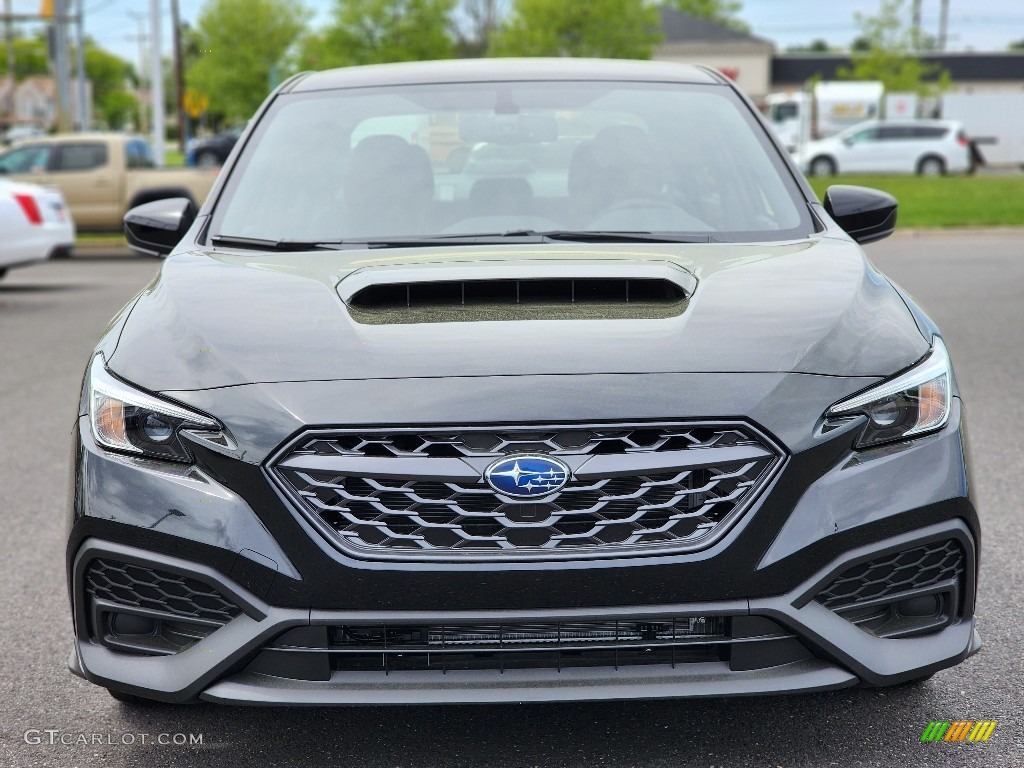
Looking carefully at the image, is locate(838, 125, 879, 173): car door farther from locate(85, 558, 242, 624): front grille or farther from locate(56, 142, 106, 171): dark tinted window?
locate(85, 558, 242, 624): front grille

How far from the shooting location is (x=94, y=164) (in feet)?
64.6

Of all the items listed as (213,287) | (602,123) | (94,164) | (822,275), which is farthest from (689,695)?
(94,164)

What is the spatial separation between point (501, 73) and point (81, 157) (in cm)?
1707

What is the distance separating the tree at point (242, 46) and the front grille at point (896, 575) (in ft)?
191

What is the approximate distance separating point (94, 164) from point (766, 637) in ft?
62.0

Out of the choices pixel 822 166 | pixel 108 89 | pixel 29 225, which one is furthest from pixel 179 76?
pixel 108 89

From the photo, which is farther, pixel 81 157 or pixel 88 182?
pixel 81 157

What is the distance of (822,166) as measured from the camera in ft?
128

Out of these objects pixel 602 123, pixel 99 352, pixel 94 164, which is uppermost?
pixel 602 123

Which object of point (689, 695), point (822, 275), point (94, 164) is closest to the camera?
point (689, 695)

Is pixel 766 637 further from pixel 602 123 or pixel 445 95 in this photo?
pixel 445 95

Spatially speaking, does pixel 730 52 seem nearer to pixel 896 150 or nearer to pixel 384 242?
pixel 896 150

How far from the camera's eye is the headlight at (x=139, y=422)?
2578 mm
